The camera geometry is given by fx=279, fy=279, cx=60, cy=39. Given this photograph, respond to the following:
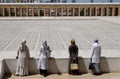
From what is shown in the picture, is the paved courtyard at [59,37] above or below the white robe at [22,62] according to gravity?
below

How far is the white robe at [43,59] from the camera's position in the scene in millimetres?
9984

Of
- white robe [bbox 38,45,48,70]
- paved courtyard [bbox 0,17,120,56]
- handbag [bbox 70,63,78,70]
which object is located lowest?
paved courtyard [bbox 0,17,120,56]

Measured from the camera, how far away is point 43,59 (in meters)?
9.98

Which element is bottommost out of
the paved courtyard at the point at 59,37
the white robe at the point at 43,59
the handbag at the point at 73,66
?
the paved courtyard at the point at 59,37

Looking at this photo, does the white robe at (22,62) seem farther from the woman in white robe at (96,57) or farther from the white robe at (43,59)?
the woman in white robe at (96,57)

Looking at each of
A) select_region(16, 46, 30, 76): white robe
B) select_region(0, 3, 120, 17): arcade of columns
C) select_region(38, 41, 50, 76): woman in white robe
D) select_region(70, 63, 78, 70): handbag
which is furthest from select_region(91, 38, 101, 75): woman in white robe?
select_region(0, 3, 120, 17): arcade of columns

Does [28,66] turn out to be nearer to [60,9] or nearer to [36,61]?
[36,61]

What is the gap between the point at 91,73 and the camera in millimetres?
10438

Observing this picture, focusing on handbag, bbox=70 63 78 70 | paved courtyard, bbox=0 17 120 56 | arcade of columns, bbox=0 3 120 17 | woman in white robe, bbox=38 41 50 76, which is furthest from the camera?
arcade of columns, bbox=0 3 120 17

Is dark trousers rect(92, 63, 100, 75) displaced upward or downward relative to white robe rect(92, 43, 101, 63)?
downward

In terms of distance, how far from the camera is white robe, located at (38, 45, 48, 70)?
9.98m

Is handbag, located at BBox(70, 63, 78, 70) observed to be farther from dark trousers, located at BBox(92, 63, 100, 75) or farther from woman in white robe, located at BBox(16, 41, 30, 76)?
woman in white robe, located at BBox(16, 41, 30, 76)

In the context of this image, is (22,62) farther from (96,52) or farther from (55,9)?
(55,9)

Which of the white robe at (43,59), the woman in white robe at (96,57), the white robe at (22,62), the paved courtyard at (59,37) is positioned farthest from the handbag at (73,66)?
the paved courtyard at (59,37)
